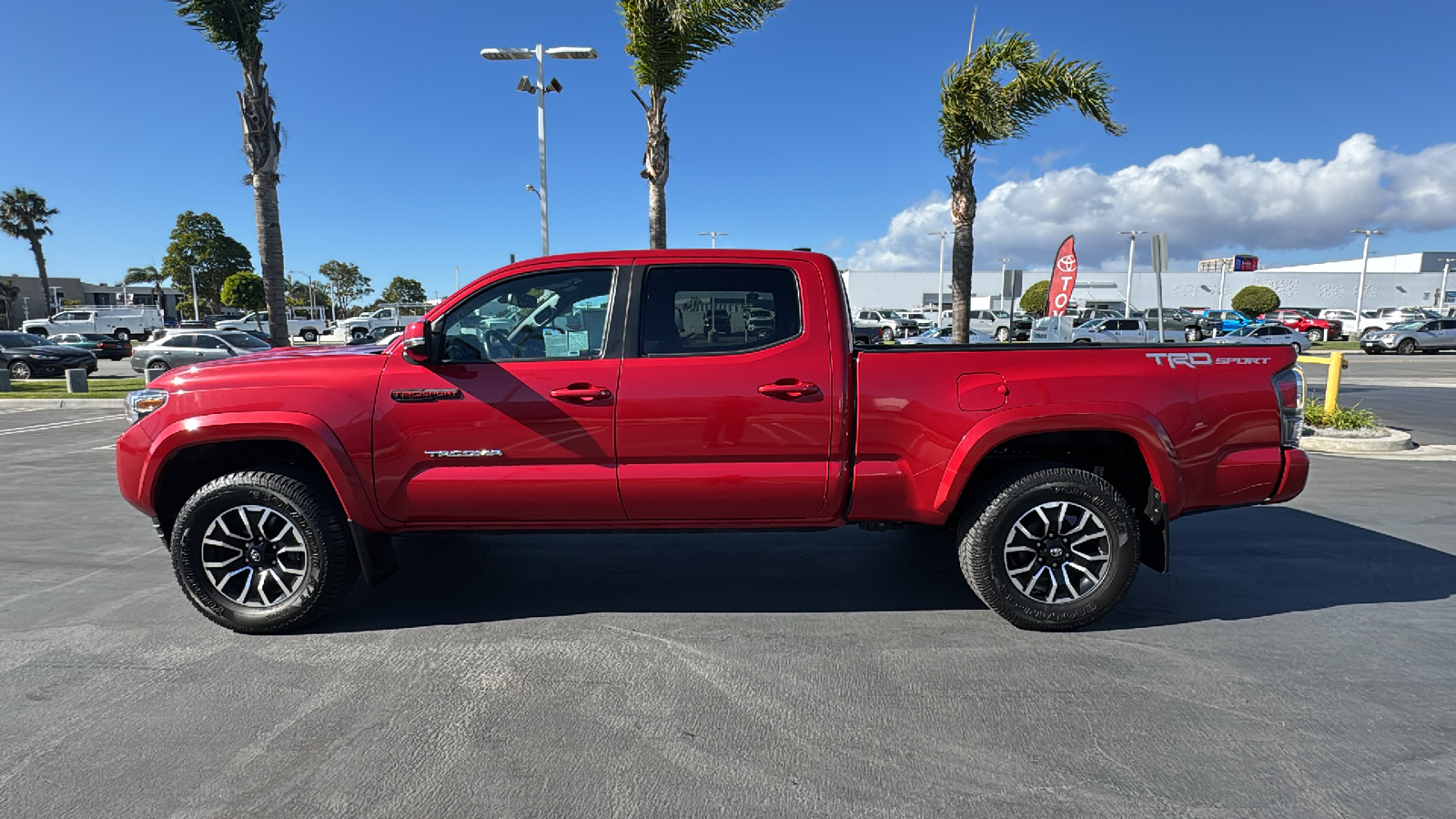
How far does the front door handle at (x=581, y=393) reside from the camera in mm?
3428

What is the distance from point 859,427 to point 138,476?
3.55m

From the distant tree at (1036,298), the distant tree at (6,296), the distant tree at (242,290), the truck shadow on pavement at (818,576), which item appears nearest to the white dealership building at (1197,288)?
the distant tree at (1036,298)

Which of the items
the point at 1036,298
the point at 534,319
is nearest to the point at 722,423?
the point at 534,319

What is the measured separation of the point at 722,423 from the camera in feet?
11.3

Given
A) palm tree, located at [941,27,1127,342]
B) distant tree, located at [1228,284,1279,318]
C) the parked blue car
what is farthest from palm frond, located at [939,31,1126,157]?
distant tree, located at [1228,284,1279,318]

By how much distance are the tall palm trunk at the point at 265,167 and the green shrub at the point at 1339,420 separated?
52.8ft

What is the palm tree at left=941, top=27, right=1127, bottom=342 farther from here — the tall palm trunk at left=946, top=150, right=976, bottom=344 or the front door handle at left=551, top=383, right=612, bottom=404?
the front door handle at left=551, top=383, right=612, bottom=404

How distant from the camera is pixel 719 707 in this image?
9.68ft

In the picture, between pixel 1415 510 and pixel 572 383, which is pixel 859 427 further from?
pixel 1415 510

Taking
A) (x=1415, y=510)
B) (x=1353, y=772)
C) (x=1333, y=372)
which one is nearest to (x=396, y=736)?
(x=1353, y=772)

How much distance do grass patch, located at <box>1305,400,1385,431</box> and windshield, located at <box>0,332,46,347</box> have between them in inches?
1146

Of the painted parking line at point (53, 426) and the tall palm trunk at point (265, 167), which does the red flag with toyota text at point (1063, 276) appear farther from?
the painted parking line at point (53, 426)

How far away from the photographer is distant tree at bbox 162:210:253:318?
211 ft

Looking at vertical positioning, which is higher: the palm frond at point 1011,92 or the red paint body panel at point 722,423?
the palm frond at point 1011,92
